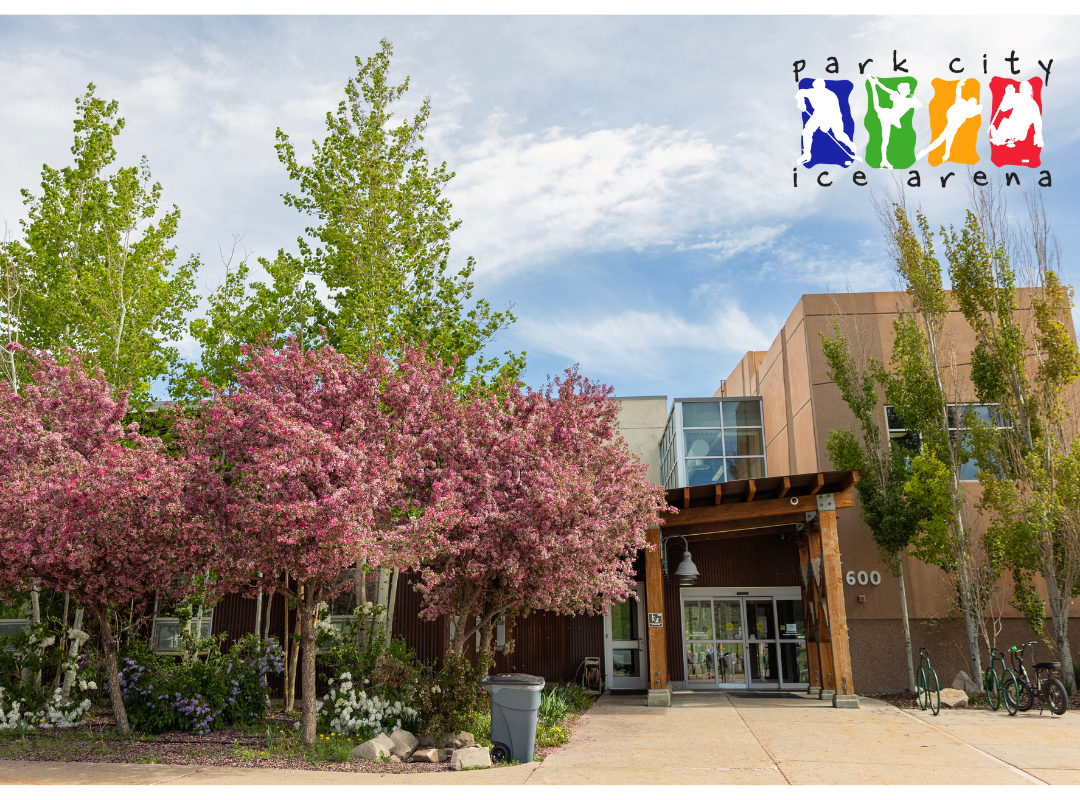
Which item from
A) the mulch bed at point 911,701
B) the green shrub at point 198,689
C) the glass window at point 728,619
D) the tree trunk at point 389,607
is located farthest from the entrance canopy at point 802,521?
the green shrub at point 198,689

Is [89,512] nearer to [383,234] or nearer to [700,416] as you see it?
[383,234]

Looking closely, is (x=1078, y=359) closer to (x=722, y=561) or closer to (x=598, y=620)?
(x=722, y=561)

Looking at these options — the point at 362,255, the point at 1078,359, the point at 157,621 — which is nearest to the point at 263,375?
the point at 362,255

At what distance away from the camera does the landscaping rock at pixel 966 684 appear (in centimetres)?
1387

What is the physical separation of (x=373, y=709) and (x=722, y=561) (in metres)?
10.4

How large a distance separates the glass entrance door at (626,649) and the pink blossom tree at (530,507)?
23.1 ft

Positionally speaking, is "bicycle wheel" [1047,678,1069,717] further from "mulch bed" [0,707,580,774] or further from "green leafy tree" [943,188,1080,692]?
"mulch bed" [0,707,580,774]

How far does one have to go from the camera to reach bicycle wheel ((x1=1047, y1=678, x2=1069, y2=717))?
11.0 metres

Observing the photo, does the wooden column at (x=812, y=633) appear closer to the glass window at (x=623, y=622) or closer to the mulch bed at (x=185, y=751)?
the glass window at (x=623, y=622)

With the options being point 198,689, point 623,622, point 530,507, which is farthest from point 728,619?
point 198,689

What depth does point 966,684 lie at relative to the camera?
14.0 m

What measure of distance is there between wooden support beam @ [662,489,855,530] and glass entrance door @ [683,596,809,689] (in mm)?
4610

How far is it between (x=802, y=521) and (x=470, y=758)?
9559mm

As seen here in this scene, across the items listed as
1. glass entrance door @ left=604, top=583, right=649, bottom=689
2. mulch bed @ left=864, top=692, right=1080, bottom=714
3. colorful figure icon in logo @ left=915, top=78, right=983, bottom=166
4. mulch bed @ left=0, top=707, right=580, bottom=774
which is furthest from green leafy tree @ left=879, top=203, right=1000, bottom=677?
mulch bed @ left=0, top=707, right=580, bottom=774
